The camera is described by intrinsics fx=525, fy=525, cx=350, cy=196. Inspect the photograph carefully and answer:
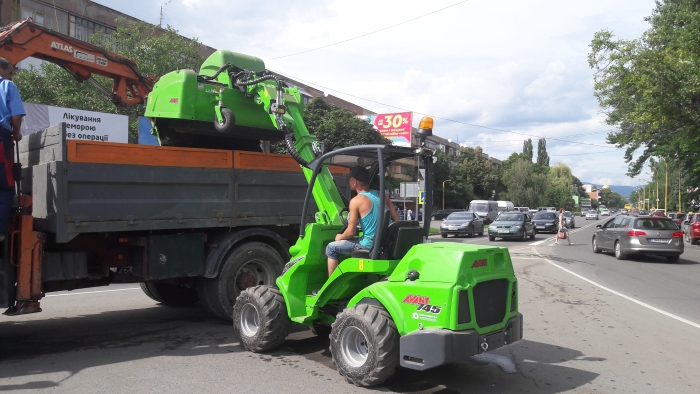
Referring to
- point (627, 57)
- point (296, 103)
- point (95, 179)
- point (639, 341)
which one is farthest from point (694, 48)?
point (95, 179)

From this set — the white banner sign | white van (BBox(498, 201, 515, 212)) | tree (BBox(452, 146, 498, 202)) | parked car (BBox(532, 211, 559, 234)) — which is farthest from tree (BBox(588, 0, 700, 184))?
tree (BBox(452, 146, 498, 202))

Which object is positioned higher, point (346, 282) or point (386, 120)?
point (386, 120)

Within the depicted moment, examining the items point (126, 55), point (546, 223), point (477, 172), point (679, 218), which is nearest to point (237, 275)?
point (126, 55)

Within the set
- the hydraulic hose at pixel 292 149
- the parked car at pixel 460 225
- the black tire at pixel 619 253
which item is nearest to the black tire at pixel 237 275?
the hydraulic hose at pixel 292 149

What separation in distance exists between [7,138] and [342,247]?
Answer: 3.63 m

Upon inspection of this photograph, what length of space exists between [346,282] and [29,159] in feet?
13.2

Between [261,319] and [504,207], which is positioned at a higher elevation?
[504,207]

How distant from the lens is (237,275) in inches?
285

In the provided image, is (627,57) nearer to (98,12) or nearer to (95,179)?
(95,179)

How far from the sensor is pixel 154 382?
4887mm

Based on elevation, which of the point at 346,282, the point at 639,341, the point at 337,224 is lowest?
the point at 639,341

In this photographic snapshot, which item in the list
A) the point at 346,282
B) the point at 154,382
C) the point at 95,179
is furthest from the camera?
the point at 95,179

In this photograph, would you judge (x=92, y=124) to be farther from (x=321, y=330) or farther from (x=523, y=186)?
(x=523, y=186)

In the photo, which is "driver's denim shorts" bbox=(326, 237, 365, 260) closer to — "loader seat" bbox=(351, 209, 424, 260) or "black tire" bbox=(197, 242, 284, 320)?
"loader seat" bbox=(351, 209, 424, 260)
